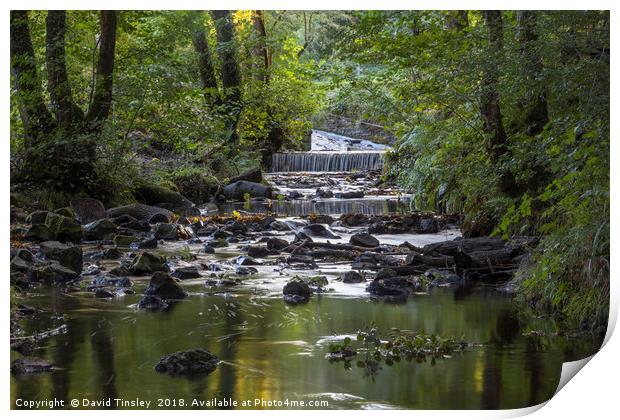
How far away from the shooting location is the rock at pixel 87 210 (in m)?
6.83

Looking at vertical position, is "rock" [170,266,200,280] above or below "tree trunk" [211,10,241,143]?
below

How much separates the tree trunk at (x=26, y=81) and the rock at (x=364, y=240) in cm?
249

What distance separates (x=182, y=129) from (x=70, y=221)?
115 cm

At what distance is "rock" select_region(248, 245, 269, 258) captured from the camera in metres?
6.18

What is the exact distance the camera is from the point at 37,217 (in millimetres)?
6199

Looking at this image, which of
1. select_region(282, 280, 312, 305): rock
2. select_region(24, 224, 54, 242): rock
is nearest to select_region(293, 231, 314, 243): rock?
select_region(282, 280, 312, 305): rock

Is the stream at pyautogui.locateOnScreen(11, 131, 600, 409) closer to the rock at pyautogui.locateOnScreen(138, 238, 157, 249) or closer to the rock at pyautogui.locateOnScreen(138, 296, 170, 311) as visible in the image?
the rock at pyautogui.locateOnScreen(138, 296, 170, 311)

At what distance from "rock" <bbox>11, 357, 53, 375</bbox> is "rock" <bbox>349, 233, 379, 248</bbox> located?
308 centimetres

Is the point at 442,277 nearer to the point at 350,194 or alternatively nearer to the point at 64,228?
the point at 64,228

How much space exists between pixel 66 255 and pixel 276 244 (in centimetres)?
156

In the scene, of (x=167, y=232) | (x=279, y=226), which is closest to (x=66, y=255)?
(x=167, y=232)

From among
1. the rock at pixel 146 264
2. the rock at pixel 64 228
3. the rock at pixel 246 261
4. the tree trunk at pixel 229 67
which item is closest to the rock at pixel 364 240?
the rock at pixel 246 261

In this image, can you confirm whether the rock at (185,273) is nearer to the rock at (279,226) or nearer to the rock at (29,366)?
Result: the rock at (279,226)
